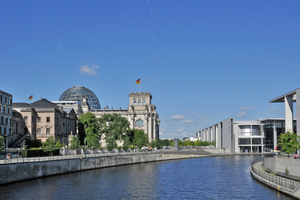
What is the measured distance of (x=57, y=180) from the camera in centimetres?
6381

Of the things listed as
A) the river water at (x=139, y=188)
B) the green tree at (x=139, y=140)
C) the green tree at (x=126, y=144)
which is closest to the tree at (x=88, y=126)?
the green tree at (x=139, y=140)

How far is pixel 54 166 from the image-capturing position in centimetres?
7031

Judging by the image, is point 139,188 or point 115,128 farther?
point 115,128

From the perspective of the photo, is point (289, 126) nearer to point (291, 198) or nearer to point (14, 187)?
point (291, 198)

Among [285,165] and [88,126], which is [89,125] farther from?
[285,165]

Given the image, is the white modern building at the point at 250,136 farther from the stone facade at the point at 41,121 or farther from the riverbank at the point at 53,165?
the stone facade at the point at 41,121

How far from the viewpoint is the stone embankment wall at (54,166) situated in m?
57.4

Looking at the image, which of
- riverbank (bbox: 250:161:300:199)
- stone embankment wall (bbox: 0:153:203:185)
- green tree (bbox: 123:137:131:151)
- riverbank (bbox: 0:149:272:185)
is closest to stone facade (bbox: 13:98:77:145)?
green tree (bbox: 123:137:131:151)

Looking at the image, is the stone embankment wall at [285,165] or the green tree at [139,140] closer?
the stone embankment wall at [285,165]

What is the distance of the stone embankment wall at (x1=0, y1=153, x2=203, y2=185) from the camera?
188ft

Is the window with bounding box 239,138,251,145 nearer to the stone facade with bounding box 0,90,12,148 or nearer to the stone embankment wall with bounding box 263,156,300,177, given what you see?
the stone embankment wall with bounding box 263,156,300,177

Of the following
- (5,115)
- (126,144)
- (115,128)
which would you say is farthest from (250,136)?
(5,115)

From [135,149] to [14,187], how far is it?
8630 cm

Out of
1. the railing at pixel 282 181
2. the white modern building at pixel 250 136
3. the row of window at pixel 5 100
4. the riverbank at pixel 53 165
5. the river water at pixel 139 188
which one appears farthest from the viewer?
the white modern building at pixel 250 136
